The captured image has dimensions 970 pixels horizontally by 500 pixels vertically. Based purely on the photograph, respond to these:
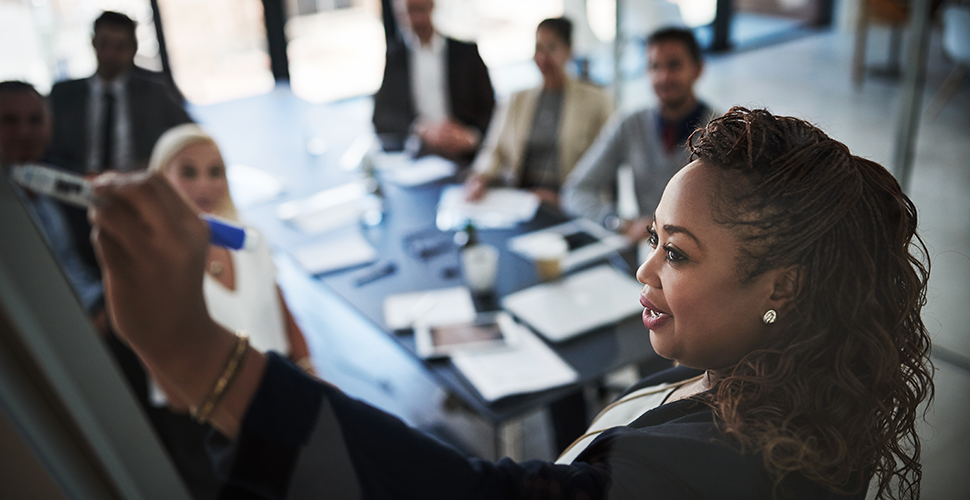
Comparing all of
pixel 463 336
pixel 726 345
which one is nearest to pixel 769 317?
pixel 726 345

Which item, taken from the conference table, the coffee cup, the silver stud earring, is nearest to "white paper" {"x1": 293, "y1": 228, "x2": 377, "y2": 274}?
the conference table

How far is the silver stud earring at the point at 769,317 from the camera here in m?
0.39

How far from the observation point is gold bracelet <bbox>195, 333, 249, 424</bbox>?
42 cm

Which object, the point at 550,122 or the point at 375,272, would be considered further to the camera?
the point at 550,122

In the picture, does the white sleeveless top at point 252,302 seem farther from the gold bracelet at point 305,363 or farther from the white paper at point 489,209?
the white paper at point 489,209

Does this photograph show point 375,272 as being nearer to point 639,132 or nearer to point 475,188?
point 475,188

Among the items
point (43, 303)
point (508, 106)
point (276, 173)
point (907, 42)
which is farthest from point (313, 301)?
point (907, 42)

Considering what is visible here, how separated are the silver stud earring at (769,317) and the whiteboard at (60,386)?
1.57ft

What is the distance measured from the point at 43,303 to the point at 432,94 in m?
2.89

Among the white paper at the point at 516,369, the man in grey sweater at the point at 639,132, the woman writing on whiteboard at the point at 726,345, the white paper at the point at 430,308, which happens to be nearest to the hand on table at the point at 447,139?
the man in grey sweater at the point at 639,132

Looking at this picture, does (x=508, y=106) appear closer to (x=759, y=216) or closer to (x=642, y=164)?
(x=642, y=164)

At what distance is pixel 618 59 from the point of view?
4.04 m

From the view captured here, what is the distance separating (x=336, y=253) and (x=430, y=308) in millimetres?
525

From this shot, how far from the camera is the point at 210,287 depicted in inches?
23.3
